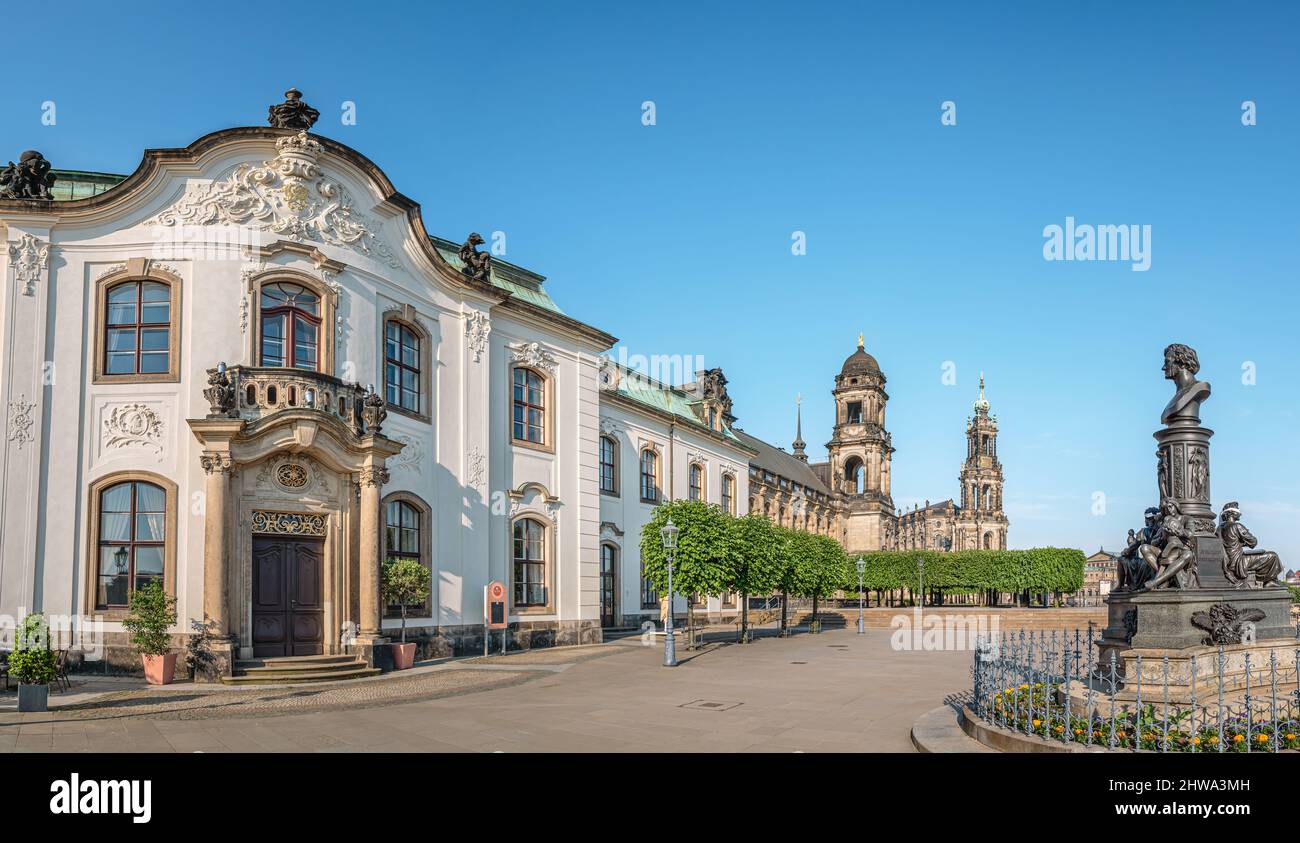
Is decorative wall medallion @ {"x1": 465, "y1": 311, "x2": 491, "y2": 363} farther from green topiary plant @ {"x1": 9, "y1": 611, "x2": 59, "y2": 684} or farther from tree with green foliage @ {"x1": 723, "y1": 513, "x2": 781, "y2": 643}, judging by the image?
green topiary plant @ {"x1": 9, "y1": 611, "x2": 59, "y2": 684}

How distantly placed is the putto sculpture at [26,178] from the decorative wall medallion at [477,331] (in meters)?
9.97

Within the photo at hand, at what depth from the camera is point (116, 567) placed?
20438 mm

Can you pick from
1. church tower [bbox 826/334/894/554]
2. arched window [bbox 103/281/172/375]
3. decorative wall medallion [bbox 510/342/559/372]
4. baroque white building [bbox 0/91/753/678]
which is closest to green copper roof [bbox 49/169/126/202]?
baroque white building [bbox 0/91/753/678]

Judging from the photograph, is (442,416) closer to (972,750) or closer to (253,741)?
(253,741)

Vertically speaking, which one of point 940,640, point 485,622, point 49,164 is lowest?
point 940,640

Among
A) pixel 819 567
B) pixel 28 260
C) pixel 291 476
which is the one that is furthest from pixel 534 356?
pixel 819 567

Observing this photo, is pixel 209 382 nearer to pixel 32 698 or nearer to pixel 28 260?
pixel 28 260

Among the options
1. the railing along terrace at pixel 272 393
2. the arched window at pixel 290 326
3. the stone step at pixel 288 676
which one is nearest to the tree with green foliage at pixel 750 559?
the railing along terrace at pixel 272 393

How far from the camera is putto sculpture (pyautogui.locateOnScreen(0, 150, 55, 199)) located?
67.6 feet

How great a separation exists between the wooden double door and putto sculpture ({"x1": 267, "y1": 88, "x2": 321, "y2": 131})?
914cm

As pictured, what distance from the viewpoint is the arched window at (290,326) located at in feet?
71.7

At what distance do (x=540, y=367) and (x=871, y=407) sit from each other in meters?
66.1
